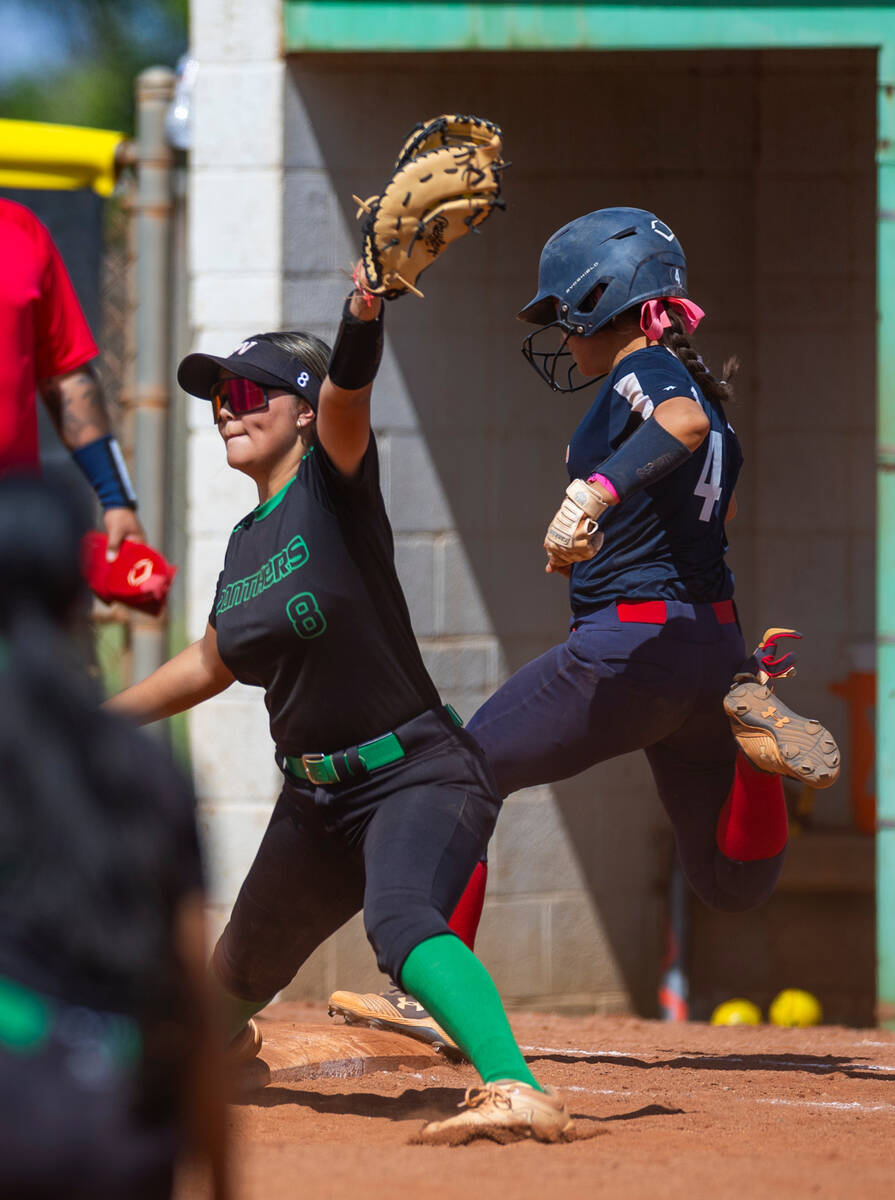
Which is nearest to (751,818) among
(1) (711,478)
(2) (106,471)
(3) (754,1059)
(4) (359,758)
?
(1) (711,478)

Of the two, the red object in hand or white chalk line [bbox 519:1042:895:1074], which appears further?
white chalk line [bbox 519:1042:895:1074]

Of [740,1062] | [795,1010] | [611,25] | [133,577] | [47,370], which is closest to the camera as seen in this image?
[133,577]

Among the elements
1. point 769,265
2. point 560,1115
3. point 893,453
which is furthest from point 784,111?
point 560,1115

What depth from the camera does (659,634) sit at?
12.2 feet

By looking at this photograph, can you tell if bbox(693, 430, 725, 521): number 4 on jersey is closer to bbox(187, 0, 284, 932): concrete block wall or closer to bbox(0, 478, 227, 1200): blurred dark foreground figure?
bbox(187, 0, 284, 932): concrete block wall

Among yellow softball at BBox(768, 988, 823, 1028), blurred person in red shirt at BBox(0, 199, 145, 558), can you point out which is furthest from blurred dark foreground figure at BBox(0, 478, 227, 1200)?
yellow softball at BBox(768, 988, 823, 1028)

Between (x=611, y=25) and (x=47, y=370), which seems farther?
(x=611, y=25)

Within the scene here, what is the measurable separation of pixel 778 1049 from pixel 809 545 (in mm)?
2811

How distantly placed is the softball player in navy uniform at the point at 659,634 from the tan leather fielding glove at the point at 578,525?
0.61 ft

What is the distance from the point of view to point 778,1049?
4.63 meters

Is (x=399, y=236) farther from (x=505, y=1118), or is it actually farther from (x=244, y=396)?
(x=505, y=1118)

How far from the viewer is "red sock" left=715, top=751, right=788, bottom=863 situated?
12.4ft

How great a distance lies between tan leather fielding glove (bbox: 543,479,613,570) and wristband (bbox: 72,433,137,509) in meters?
1.24

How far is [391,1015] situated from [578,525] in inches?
56.5
